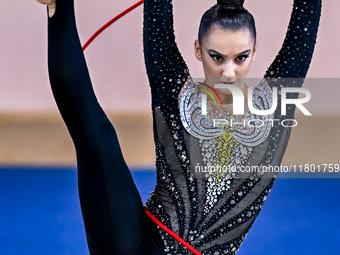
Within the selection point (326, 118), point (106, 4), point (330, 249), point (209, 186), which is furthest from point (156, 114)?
point (326, 118)

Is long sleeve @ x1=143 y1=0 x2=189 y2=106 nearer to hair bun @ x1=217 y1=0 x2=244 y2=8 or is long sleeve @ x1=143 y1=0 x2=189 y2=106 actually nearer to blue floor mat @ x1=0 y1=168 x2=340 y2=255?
hair bun @ x1=217 y1=0 x2=244 y2=8

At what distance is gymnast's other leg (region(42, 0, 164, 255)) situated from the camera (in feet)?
3.23

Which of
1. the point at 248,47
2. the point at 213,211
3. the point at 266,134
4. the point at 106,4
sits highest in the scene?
the point at 106,4

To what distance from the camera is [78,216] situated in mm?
2326

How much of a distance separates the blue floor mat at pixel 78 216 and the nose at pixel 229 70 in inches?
41.7

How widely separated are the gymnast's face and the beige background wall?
72.9 inches

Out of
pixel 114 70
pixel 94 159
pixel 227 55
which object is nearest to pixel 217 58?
pixel 227 55

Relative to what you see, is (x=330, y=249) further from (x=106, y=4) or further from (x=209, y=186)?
(x=106, y=4)

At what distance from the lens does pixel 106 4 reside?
10.4 ft

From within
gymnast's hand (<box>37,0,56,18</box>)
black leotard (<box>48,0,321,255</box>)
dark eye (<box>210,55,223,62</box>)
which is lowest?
black leotard (<box>48,0,321,255</box>)

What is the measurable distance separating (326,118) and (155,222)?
100 inches

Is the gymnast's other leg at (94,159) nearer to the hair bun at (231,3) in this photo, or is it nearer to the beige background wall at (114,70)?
the hair bun at (231,3)

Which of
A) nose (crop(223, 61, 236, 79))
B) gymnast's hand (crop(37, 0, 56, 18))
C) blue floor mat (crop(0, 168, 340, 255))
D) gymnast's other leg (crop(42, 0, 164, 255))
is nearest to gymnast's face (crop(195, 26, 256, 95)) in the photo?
nose (crop(223, 61, 236, 79))

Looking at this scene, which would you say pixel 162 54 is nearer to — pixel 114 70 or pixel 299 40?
pixel 299 40
